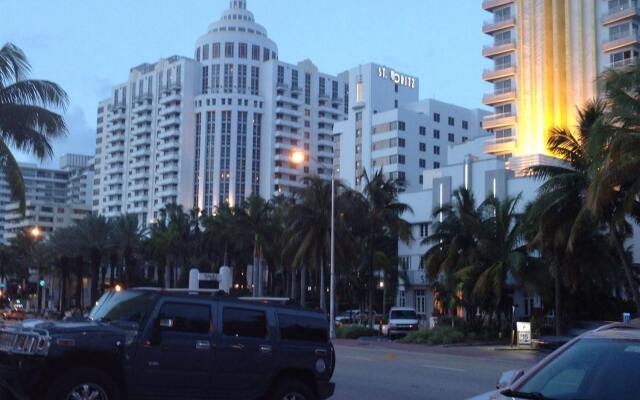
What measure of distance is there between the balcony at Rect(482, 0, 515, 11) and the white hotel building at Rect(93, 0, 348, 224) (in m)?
62.7

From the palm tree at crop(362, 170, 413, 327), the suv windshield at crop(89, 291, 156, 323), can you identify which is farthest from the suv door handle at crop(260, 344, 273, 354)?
the palm tree at crop(362, 170, 413, 327)

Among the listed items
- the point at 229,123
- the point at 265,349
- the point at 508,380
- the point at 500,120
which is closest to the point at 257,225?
the point at 500,120

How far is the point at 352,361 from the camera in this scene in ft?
82.2

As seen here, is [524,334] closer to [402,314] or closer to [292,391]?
[402,314]

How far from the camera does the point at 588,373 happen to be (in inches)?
220

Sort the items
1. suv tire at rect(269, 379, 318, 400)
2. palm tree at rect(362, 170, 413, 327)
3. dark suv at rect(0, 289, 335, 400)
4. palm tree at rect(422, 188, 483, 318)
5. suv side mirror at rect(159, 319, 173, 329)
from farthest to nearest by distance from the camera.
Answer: palm tree at rect(362, 170, 413, 327)
palm tree at rect(422, 188, 483, 318)
suv tire at rect(269, 379, 318, 400)
suv side mirror at rect(159, 319, 173, 329)
dark suv at rect(0, 289, 335, 400)

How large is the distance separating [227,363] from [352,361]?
588 inches

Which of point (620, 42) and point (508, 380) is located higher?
point (620, 42)

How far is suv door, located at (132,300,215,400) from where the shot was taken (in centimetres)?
1003

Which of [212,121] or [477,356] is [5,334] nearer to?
[477,356]

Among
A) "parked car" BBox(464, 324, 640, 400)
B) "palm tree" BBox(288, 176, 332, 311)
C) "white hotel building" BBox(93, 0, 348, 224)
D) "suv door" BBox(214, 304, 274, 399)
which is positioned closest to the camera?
"parked car" BBox(464, 324, 640, 400)

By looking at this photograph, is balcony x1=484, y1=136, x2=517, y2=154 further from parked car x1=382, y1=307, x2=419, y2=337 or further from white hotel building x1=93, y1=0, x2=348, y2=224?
white hotel building x1=93, y1=0, x2=348, y2=224

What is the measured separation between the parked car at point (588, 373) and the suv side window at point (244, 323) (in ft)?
18.3

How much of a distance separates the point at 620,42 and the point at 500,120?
15.6 meters
